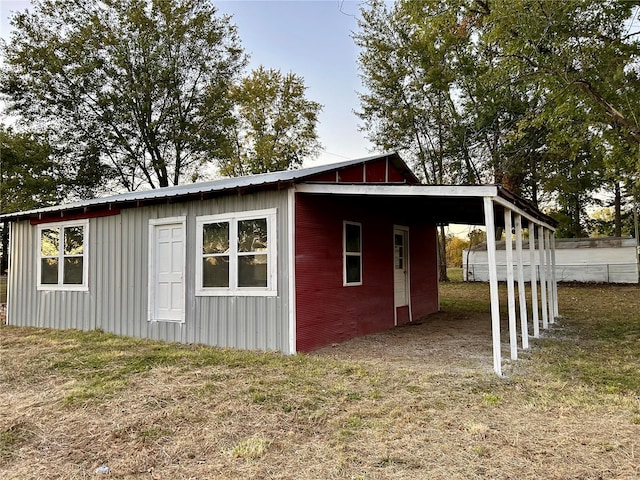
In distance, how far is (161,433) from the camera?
3562 millimetres

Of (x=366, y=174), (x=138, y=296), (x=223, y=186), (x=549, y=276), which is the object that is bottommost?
(x=138, y=296)

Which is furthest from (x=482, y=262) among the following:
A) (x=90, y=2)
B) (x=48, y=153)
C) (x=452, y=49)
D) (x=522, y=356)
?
(x=90, y=2)

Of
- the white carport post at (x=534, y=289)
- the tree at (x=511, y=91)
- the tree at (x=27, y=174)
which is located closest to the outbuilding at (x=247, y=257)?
the white carport post at (x=534, y=289)

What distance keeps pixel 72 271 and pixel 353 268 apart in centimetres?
538

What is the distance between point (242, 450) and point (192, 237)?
4.55 m

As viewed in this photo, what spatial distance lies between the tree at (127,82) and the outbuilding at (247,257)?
13418mm

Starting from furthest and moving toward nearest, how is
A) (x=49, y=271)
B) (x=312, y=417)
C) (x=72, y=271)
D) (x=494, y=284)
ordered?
(x=49, y=271) → (x=72, y=271) → (x=494, y=284) → (x=312, y=417)

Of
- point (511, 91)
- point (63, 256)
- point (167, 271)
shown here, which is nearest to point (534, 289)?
point (167, 271)

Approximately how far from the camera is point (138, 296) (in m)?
7.84

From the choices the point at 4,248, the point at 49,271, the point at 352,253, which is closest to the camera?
the point at 352,253

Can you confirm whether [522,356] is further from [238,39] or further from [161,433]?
[238,39]

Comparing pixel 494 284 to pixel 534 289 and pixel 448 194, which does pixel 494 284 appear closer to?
pixel 448 194

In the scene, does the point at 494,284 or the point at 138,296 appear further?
the point at 138,296

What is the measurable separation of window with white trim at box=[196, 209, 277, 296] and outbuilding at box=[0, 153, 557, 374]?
0.05ft
